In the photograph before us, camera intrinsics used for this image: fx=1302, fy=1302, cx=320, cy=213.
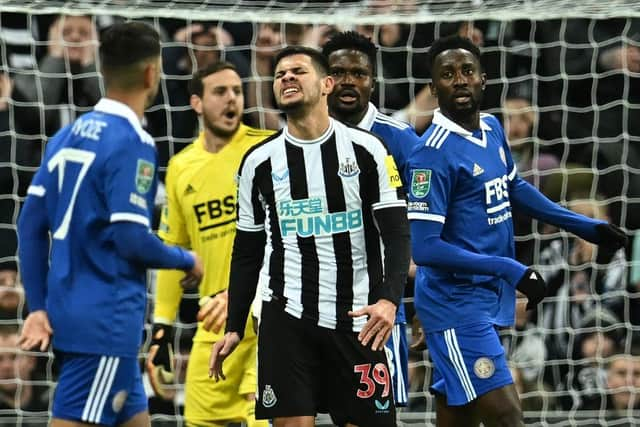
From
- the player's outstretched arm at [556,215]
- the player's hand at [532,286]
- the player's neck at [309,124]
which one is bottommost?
the player's hand at [532,286]

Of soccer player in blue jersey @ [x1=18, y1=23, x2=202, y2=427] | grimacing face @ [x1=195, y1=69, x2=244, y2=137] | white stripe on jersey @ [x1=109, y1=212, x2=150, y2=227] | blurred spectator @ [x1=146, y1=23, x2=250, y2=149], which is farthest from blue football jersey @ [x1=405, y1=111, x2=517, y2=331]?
blurred spectator @ [x1=146, y1=23, x2=250, y2=149]

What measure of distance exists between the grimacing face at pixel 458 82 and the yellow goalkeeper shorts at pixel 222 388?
1.50 meters

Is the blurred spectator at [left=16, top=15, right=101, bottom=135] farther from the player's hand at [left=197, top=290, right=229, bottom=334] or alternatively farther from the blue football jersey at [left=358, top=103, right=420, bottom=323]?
the blue football jersey at [left=358, top=103, right=420, bottom=323]

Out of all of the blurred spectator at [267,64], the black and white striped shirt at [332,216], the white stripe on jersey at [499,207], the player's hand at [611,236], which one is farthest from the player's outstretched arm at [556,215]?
the blurred spectator at [267,64]

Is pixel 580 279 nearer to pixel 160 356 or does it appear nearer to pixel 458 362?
pixel 458 362

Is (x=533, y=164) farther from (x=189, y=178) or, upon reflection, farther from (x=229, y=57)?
(x=189, y=178)

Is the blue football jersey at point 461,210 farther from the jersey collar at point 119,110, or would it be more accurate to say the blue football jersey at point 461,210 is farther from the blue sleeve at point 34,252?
the blue sleeve at point 34,252

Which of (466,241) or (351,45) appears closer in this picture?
(466,241)

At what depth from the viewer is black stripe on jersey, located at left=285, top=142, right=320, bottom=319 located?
4.93m

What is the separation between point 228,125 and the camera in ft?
21.3

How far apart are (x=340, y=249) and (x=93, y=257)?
40.2 inches

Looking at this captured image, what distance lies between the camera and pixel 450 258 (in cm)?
530

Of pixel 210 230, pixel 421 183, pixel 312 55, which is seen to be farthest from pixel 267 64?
pixel 312 55

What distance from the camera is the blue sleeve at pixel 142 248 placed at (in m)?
4.24
